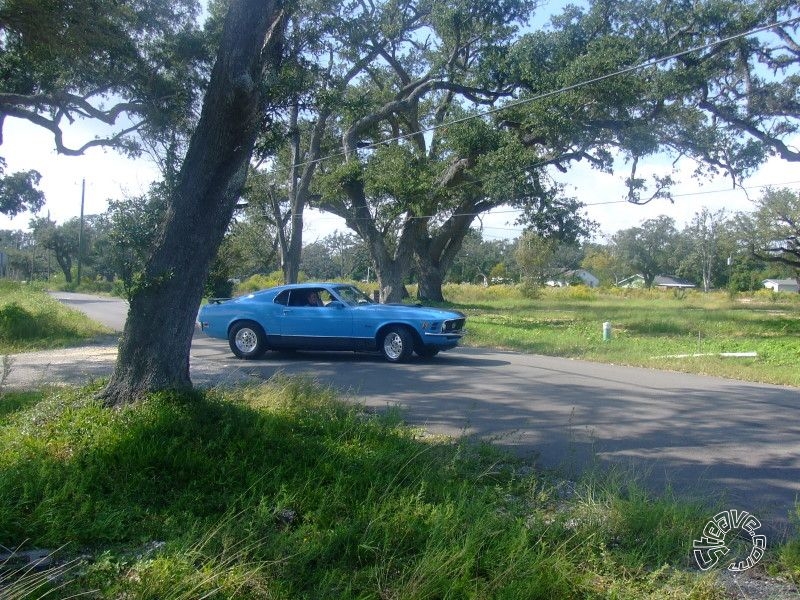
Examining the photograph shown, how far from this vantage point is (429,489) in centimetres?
545

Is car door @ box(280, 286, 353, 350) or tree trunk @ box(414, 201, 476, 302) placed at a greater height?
tree trunk @ box(414, 201, 476, 302)

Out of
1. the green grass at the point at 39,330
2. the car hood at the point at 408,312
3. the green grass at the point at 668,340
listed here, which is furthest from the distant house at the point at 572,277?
the car hood at the point at 408,312

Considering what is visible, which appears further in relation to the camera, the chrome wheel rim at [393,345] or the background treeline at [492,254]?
the background treeline at [492,254]

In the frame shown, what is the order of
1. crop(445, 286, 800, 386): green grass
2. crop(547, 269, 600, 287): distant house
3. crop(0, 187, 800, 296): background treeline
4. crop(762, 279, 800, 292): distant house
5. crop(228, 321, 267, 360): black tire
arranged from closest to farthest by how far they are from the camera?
1. crop(228, 321, 267, 360): black tire
2. crop(445, 286, 800, 386): green grass
3. crop(0, 187, 800, 296): background treeline
4. crop(762, 279, 800, 292): distant house
5. crop(547, 269, 600, 287): distant house

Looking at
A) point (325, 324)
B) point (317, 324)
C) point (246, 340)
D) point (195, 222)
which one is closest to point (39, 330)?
point (246, 340)

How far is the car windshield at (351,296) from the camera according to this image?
14139 mm

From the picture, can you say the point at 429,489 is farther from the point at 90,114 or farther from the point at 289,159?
the point at 289,159

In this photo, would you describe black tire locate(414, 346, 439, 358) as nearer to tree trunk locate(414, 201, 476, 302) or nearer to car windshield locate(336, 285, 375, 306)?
car windshield locate(336, 285, 375, 306)

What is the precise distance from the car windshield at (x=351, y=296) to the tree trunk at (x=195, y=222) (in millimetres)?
6617

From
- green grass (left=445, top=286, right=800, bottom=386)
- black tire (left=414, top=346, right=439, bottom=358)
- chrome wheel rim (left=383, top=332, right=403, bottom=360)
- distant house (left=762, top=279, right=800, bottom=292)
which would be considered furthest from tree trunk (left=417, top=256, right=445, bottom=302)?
distant house (left=762, top=279, right=800, bottom=292)

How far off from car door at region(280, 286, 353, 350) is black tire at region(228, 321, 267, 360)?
0.45 meters

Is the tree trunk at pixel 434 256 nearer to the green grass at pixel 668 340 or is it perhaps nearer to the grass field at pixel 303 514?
the green grass at pixel 668 340

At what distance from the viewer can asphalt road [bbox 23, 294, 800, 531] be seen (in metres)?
6.40

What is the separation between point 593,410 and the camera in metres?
9.15
